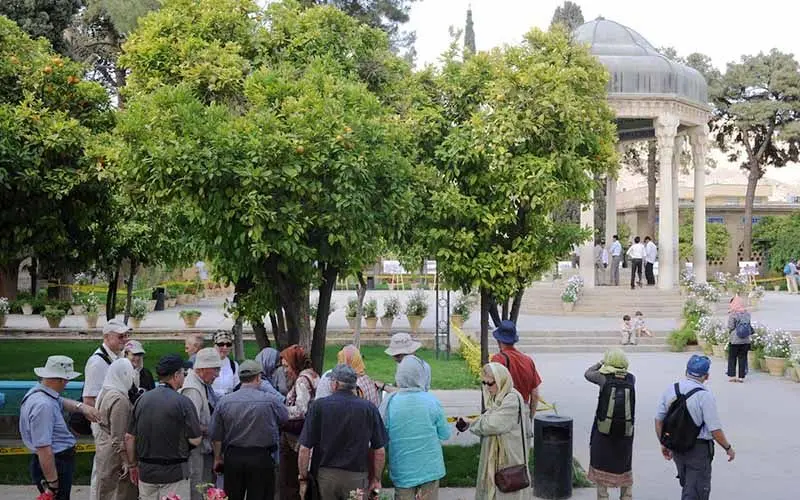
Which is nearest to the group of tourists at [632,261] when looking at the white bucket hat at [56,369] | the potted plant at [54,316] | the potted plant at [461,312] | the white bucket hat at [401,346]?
the potted plant at [461,312]

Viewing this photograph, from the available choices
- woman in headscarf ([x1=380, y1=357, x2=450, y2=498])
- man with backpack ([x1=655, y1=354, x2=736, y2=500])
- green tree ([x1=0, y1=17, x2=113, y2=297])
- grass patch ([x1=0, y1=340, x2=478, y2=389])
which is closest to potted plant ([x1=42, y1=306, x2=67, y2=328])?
grass patch ([x1=0, y1=340, x2=478, y2=389])

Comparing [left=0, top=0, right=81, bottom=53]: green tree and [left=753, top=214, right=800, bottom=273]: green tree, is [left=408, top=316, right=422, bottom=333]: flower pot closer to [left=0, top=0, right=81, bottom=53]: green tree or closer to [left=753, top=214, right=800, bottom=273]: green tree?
[left=0, top=0, right=81, bottom=53]: green tree

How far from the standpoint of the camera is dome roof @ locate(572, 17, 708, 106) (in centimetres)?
2709

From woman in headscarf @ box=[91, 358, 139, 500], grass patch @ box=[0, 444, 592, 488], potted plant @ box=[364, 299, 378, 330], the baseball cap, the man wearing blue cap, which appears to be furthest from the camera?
potted plant @ box=[364, 299, 378, 330]

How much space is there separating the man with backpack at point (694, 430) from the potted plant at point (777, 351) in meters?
11.1

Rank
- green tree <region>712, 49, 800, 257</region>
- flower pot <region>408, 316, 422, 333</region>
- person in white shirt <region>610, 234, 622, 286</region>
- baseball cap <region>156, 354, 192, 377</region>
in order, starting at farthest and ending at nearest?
green tree <region>712, 49, 800, 257</region>
person in white shirt <region>610, 234, 622, 286</region>
flower pot <region>408, 316, 422, 333</region>
baseball cap <region>156, 354, 192, 377</region>

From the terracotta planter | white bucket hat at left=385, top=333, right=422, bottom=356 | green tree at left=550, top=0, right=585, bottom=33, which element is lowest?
the terracotta planter

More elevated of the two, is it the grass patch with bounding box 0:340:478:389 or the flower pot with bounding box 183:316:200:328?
the flower pot with bounding box 183:316:200:328

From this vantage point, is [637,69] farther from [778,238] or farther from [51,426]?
[51,426]

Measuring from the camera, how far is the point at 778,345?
17.6 m

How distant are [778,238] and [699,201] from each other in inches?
714

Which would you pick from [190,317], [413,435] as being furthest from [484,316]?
[190,317]

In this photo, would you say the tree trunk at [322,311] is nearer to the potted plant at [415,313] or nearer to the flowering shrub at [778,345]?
the flowering shrub at [778,345]

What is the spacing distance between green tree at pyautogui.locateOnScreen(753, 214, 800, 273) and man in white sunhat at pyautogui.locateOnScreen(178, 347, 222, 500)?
42.5 m
